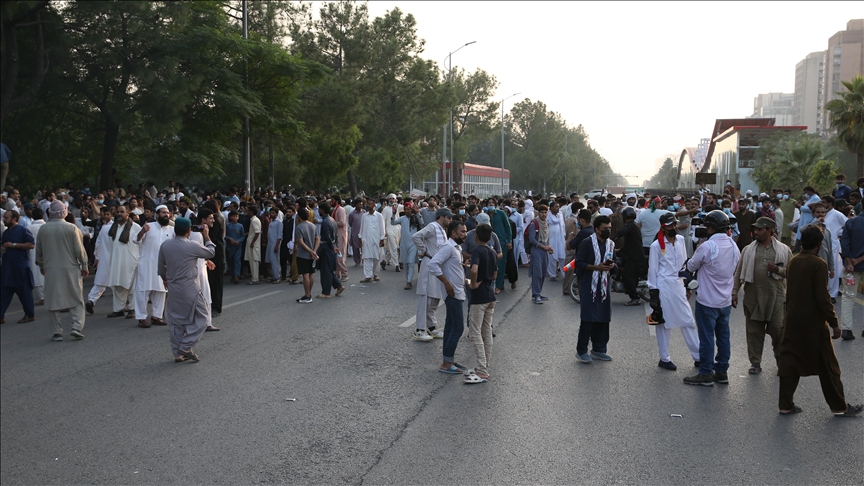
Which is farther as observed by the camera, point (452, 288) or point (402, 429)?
point (452, 288)

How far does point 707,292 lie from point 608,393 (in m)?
1.43

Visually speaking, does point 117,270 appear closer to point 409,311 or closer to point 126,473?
point 409,311

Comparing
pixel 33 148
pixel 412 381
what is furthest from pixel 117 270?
pixel 33 148

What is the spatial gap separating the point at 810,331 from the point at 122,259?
959 cm

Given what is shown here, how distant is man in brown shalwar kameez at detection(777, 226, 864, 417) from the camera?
623 cm

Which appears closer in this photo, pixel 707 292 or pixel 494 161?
pixel 707 292

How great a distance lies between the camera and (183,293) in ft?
27.7

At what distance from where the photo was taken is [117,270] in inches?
457

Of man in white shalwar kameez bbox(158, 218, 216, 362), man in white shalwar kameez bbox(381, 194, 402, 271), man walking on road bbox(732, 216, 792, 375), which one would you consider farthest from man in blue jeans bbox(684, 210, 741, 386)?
man in white shalwar kameez bbox(381, 194, 402, 271)

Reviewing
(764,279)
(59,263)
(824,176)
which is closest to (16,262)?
(59,263)

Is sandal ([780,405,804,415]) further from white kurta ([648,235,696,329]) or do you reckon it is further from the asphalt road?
white kurta ([648,235,696,329])

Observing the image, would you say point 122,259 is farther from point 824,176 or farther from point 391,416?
point 824,176

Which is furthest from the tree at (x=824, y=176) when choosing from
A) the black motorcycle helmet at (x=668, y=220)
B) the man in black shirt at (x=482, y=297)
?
the man in black shirt at (x=482, y=297)

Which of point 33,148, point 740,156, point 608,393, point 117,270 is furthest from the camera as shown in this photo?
point 740,156
